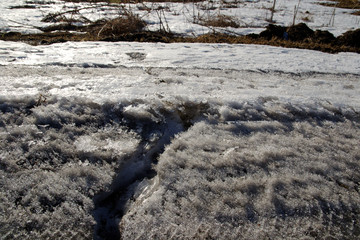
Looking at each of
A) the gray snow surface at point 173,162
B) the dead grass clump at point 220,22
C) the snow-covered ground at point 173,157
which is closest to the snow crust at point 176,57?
the snow-covered ground at point 173,157

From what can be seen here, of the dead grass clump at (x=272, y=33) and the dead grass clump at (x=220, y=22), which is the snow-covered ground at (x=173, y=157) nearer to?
the dead grass clump at (x=272, y=33)

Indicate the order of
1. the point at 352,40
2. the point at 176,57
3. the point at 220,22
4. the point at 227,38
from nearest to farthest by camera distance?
the point at 176,57
the point at 352,40
the point at 227,38
the point at 220,22

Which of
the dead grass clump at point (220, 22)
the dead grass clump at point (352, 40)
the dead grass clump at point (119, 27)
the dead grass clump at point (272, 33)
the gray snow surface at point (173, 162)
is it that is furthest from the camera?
the dead grass clump at point (220, 22)

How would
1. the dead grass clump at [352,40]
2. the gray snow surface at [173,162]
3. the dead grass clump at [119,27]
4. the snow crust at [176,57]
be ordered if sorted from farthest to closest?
the dead grass clump at [119,27], the dead grass clump at [352,40], the snow crust at [176,57], the gray snow surface at [173,162]

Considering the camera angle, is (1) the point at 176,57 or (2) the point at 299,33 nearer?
(1) the point at 176,57

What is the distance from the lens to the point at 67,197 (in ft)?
3.22

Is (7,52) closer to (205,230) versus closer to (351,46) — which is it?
(205,230)

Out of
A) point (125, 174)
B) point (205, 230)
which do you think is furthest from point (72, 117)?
point (205, 230)

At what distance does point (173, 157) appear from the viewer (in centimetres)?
123

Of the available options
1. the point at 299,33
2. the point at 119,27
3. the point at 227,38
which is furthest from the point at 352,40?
the point at 119,27

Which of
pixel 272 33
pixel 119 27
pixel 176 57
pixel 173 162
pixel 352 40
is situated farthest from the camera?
pixel 272 33

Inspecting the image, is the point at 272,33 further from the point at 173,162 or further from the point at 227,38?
the point at 173,162

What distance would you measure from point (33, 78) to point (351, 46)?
5072 mm

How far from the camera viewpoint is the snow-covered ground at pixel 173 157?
36.3 inches
